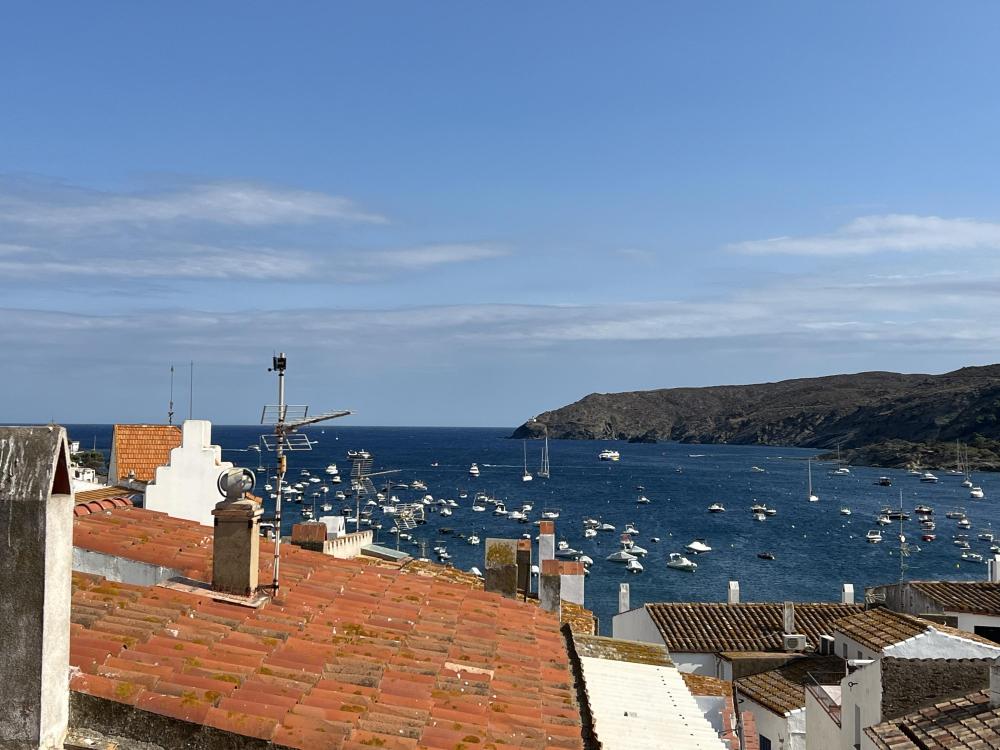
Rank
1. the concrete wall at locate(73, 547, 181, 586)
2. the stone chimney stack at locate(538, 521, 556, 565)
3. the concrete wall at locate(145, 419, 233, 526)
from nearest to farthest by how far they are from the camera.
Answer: the concrete wall at locate(73, 547, 181, 586) → the concrete wall at locate(145, 419, 233, 526) → the stone chimney stack at locate(538, 521, 556, 565)

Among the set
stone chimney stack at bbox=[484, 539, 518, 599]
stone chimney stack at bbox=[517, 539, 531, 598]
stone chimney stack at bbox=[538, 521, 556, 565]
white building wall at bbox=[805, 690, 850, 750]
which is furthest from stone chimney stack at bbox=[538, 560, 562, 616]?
stone chimney stack at bbox=[538, 521, 556, 565]

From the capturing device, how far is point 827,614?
33.9 m

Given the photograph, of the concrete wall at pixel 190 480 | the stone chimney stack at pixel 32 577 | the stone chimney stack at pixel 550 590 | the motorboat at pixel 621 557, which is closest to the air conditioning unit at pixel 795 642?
the stone chimney stack at pixel 550 590

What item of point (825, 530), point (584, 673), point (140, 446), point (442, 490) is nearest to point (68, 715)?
point (584, 673)

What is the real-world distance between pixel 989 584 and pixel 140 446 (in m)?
29.8

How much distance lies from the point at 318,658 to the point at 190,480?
29.2ft

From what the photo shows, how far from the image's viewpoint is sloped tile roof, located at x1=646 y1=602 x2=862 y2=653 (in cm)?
3114

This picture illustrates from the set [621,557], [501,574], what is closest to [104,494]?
[501,574]

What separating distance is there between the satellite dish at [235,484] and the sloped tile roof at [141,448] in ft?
52.5

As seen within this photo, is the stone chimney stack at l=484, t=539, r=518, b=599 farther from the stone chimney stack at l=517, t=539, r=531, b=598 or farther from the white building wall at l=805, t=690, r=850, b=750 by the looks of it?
the white building wall at l=805, t=690, r=850, b=750

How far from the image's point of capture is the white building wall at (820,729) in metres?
18.2

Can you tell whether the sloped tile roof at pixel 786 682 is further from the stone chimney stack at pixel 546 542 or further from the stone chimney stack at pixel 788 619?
the stone chimney stack at pixel 546 542

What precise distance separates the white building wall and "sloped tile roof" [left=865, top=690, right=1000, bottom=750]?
3.39 meters

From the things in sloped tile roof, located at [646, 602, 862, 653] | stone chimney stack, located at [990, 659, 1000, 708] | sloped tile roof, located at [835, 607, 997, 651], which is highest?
stone chimney stack, located at [990, 659, 1000, 708]
